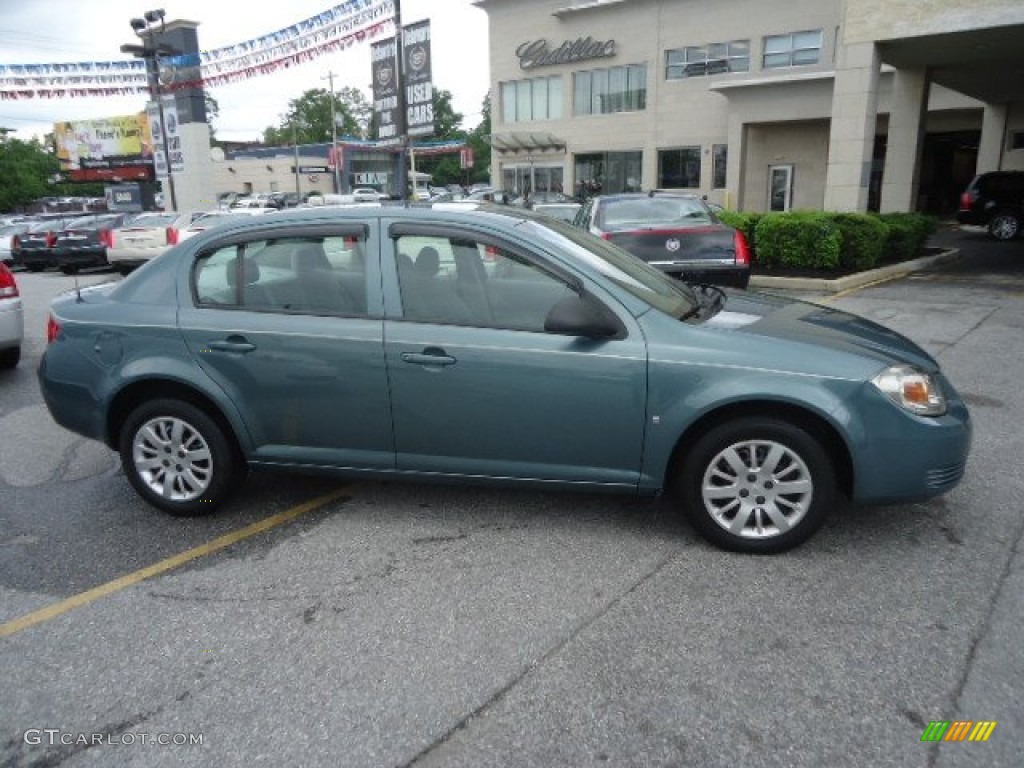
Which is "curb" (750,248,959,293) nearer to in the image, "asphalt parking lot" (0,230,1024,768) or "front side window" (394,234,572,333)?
"asphalt parking lot" (0,230,1024,768)

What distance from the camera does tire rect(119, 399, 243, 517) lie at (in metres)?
4.36

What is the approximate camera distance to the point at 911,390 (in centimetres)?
372

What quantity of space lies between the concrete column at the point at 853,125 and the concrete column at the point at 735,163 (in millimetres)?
14987

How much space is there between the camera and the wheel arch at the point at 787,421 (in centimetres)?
374

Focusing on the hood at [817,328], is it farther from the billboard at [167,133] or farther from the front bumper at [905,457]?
the billboard at [167,133]

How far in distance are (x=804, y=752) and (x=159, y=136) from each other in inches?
1365

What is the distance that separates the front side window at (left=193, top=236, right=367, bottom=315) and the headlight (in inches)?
101

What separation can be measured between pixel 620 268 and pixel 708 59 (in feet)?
111

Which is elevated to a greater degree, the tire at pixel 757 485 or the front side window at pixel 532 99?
the front side window at pixel 532 99

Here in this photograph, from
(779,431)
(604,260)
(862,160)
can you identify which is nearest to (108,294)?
(604,260)

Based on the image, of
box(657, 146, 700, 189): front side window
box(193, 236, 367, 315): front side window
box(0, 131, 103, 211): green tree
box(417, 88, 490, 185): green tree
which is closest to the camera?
box(193, 236, 367, 315): front side window

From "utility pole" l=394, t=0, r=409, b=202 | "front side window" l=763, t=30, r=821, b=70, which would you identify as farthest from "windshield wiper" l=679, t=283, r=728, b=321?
"front side window" l=763, t=30, r=821, b=70

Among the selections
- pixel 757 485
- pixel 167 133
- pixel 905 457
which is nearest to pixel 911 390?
pixel 905 457

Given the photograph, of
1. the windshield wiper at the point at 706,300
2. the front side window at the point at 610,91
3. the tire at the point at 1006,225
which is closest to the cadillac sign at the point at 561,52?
the front side window at the point at 610,91
